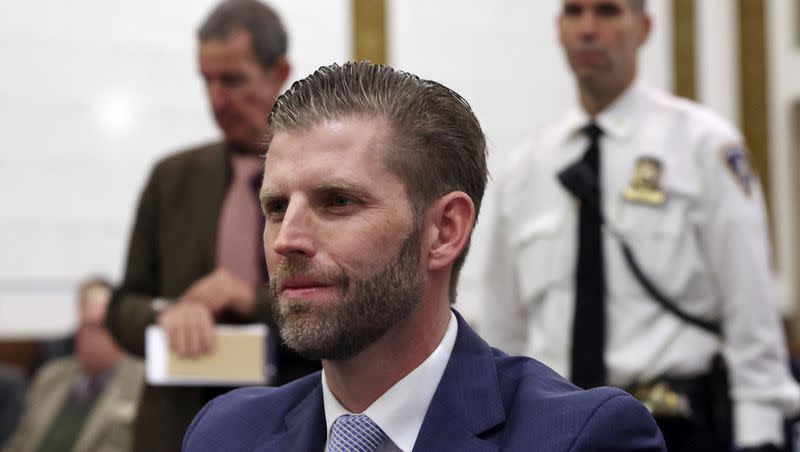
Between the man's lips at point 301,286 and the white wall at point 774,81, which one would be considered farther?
the white wall at point 774,81

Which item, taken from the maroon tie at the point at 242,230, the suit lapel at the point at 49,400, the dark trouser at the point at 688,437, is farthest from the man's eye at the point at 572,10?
the suit lapel at the point at 49,400

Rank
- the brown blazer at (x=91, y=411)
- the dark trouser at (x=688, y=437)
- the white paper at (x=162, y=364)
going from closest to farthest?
the white paper at (x=162, y=364), the dark trouser at (x=688, y=437), the brown blazer at (x=91, y=411)

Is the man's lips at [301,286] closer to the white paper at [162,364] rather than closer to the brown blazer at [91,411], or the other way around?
the white paper at [162,364]

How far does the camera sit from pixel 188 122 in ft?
25.5

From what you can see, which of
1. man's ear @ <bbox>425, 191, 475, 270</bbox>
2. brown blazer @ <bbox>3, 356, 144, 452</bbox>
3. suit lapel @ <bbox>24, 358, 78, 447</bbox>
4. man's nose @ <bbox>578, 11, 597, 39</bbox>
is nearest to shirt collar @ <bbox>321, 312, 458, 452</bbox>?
man's ear @ <bbox>425, 191, 475, 270</bbox>

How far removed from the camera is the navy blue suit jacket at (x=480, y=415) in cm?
151

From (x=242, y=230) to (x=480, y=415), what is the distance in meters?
1.60

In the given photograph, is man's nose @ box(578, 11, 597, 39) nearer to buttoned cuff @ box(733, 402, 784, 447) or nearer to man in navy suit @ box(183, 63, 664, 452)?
buttoned cuff @ box(733, 402, 784, 447)

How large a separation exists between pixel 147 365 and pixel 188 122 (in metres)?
4.95

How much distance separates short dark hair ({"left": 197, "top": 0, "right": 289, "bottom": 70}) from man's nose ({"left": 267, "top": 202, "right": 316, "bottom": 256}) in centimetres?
162

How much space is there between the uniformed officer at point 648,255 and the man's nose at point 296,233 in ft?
5.34

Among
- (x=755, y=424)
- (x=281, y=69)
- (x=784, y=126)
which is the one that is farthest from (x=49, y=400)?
(x=784, y=126)

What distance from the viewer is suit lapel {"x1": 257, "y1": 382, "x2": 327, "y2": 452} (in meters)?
1.70

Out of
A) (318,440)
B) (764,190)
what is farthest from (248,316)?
(764,190)
